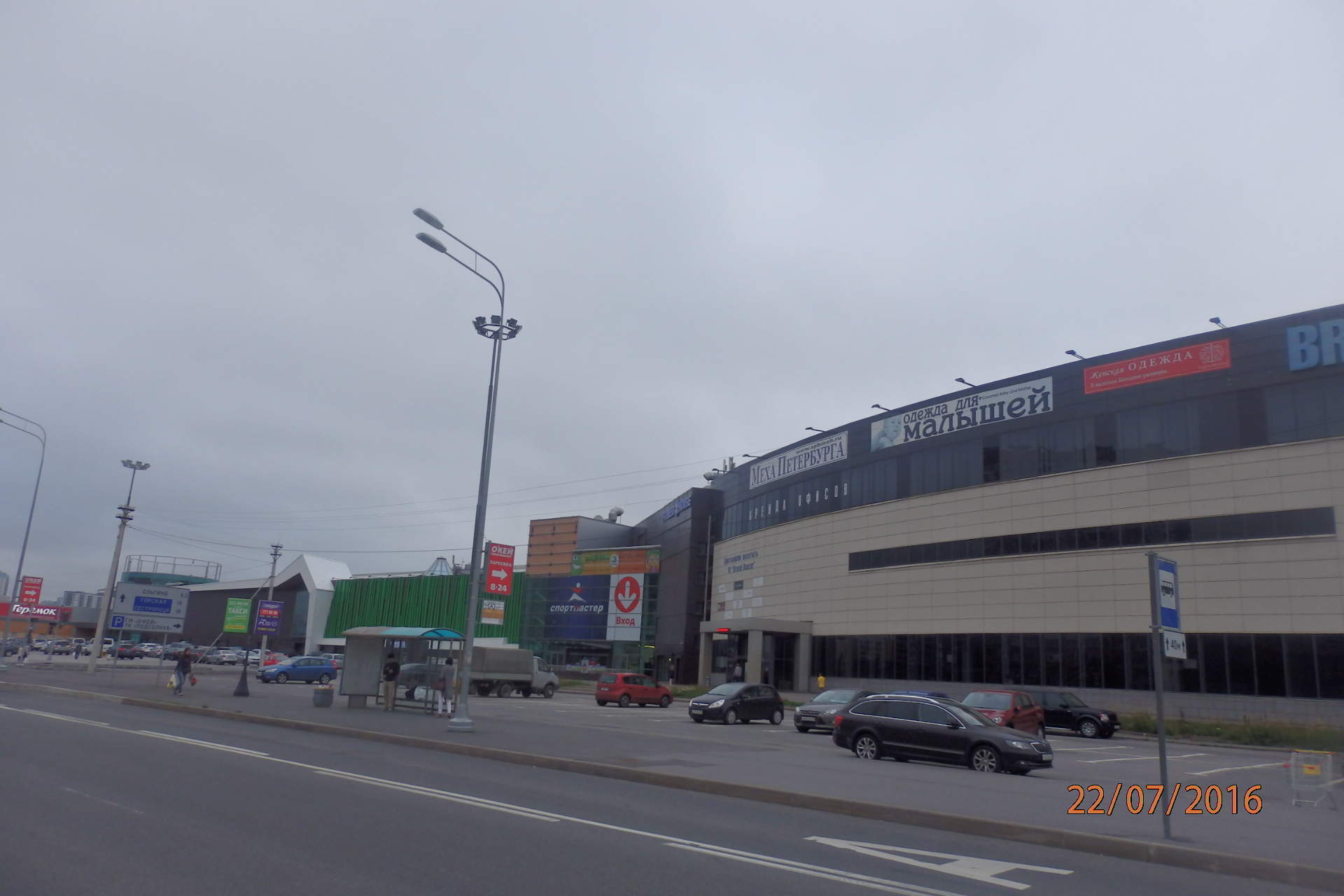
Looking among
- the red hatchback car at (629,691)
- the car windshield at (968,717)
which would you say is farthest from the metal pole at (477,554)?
the red hatchback car at (629,691)

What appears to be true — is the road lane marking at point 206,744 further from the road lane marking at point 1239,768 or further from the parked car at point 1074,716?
the parked car at point 1074,716

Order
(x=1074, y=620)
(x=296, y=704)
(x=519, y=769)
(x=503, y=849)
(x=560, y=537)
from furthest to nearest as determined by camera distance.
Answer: (x=560, y=537) → (x=1074, y=620) → (x=296, y=704) → (x=519, y=769) → (x=503, y=849)

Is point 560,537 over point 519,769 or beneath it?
over

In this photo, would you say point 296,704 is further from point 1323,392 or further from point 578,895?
point 1323,392

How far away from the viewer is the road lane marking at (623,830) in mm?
7855

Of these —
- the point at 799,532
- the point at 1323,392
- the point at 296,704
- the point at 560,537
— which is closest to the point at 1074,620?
the point at 1323,392

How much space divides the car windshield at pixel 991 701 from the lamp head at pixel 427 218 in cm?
1935

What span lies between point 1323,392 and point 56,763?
39.3m

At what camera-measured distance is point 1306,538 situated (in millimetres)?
33500

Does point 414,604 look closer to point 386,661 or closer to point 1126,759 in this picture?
point 386,661

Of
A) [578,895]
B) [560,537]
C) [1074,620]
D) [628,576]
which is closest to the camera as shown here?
[578,895]

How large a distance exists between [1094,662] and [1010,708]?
17.1 metres

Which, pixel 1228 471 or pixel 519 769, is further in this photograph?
pixel 1228 471

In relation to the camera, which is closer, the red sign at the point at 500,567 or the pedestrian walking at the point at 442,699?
the pedestrian walking at the point at 442,699
